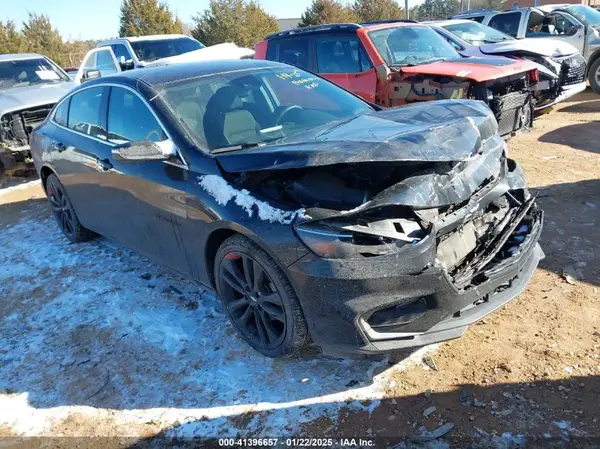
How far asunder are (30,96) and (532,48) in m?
8.60

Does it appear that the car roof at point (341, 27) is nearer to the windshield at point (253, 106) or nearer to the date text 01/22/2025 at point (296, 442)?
the windshield at point (253, 106)

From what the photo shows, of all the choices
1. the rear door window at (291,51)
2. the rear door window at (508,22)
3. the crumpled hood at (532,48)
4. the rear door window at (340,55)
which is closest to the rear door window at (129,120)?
the rear door window at (340,55)

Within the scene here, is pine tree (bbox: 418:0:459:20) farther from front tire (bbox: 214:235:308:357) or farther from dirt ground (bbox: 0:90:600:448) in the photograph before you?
front tire (bbox: 214:235:308:357)

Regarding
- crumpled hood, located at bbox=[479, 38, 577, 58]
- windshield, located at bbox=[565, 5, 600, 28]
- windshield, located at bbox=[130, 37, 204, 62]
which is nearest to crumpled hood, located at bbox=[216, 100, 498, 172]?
crumpled hood, located at bbox=[479, 38, 577, 58]

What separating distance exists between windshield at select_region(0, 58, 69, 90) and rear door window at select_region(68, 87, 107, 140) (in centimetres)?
531

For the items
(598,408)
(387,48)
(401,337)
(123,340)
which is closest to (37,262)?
(123,340)

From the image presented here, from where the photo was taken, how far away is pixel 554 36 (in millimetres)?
11602

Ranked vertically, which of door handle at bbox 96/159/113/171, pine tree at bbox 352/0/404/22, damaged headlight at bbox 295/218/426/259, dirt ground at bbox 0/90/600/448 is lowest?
dirt ground at bbox 0/90/600/448

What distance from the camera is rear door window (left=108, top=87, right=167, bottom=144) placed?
3590 mm

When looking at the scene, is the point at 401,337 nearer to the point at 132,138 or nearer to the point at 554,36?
the point at 132,138

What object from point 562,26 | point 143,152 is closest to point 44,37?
point 562,26

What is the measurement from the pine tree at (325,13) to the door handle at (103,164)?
82.4ft

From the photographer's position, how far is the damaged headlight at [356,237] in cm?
253

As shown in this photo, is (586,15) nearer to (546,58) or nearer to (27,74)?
(546,58)
